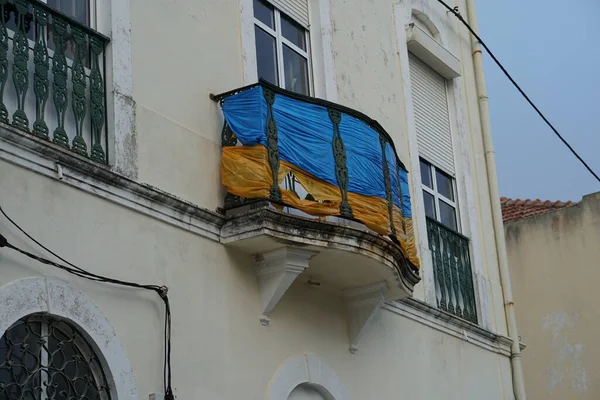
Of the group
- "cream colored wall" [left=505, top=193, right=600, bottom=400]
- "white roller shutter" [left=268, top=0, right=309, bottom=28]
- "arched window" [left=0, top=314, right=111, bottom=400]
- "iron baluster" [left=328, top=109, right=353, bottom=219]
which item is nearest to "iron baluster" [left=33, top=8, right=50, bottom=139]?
"arched window" [left=0, top=314, right=111, bottom=400]

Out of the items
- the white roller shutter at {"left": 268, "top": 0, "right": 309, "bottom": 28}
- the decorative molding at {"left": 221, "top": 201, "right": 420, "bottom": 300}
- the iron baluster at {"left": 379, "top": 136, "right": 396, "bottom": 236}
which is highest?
the white roller shutter at {"left": 268, "top": 0, "right": 309, "bottom": 28}

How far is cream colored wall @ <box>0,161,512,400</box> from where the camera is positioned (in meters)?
8.81

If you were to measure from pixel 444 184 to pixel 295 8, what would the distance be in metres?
3.50

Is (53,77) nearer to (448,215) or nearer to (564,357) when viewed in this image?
(448,215)

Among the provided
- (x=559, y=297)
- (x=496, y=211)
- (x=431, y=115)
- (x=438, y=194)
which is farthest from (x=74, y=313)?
(x=559, y=297)

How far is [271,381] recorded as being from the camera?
35.4 ft

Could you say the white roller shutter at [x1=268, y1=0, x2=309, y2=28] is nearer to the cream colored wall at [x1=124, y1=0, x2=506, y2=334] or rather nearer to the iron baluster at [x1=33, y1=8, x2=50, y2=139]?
the cream colored wall at [x1=124, y1=0, x2=506, y2=334]

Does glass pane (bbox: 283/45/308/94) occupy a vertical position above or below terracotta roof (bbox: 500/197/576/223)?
below

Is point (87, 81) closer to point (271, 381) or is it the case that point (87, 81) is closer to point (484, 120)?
point (271, 381)

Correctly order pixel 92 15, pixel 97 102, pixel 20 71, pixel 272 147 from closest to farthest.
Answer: pixel 20 71 < pixel 97 102 < pixel 92 15 < pixel 272 147

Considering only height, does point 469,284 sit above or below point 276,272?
above

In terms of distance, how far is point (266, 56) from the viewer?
40.0ft

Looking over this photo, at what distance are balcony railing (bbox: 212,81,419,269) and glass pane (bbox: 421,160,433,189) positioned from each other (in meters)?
2.72

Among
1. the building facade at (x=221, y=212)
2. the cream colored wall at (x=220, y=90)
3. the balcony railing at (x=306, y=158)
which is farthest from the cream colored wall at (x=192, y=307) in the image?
the balcony railing at (x=306, y=158)
